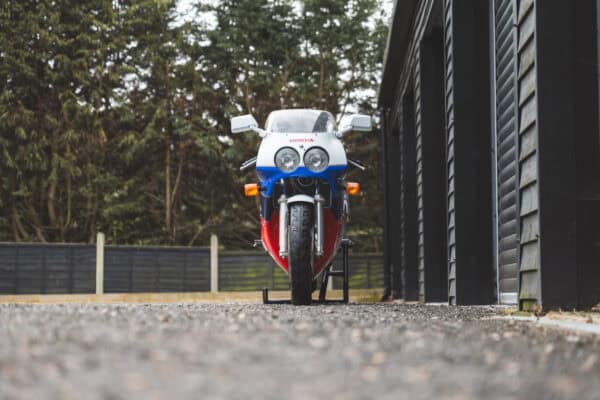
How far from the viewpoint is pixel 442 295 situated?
6.95m

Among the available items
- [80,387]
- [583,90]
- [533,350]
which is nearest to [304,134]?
[583,90]

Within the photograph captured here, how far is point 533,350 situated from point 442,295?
16.6 feet

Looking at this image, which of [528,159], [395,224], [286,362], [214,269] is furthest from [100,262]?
[286,362]

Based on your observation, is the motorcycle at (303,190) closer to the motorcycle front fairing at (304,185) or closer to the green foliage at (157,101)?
the motorcycle front fairing at (304,185)

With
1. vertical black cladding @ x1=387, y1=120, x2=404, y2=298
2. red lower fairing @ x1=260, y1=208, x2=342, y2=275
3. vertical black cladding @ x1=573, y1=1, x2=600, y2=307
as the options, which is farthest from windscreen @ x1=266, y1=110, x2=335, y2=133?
vertical black cladding @ x1=387, y1=120, x2=404, y2=298

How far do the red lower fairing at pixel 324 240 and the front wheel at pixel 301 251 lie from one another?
50 cm

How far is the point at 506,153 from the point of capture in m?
4.92

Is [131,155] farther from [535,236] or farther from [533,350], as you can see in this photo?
[533,350]

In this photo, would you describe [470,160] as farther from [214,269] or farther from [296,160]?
[214,269]


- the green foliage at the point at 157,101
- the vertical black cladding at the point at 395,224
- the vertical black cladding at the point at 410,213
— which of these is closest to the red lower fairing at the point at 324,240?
the vertical black cladding at the point at 410,213

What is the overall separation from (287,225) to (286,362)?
11.4ft

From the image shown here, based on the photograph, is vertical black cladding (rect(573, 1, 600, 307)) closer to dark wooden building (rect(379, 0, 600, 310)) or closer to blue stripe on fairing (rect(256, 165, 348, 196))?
dark wooden building (rect(379, 0, 600, 310))

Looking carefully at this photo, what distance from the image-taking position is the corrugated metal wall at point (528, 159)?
134 inches

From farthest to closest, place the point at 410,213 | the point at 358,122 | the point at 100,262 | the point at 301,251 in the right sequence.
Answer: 1. the point at 100,262
2. the point at 410,213
3. the point at 358,122
4. the point at 301,251
